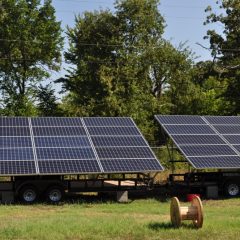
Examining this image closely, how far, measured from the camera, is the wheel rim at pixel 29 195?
18.5 metres

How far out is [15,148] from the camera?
766 inches

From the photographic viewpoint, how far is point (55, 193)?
18.8 metres

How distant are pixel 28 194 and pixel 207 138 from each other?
813cm

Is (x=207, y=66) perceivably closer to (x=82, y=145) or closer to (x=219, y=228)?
(x=82, y=145)

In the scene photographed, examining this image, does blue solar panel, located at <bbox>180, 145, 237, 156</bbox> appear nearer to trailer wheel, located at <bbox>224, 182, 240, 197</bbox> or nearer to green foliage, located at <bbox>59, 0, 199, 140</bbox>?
trailer wheel, located at <bbox>224, 182, 240, 197</bbox>

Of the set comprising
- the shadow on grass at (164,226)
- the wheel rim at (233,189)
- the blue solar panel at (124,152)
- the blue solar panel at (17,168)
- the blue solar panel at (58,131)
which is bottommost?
the shadow on grass at (164,226)

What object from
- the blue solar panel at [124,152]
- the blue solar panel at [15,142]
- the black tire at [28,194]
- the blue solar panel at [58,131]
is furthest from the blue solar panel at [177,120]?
the black tire at [28,194]

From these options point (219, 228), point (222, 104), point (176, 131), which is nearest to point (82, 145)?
point (176, 131)

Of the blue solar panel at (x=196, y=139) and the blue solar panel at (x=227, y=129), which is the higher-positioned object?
the blue solar panel at (x=227, y=129)

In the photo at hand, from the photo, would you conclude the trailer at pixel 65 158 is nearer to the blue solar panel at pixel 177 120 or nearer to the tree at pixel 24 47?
the blue solar panel at pixel 177 120

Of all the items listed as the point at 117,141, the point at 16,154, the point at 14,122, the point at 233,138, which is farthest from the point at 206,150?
the point at 14,122

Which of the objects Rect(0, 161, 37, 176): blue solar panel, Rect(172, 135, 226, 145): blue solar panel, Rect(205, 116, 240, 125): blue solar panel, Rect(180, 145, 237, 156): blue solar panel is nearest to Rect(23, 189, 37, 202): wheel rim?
Rect(0, 161, 37, 176): blue solar panel

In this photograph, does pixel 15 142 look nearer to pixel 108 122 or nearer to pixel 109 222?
pixel 108 122

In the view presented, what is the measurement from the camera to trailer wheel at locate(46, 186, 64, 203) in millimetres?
18688
